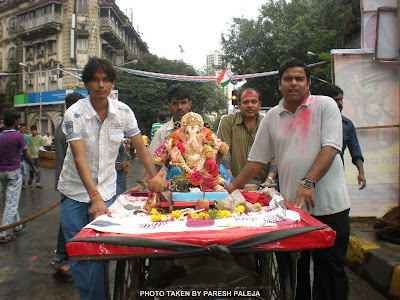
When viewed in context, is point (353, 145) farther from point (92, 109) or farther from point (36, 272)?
point (36, 272)

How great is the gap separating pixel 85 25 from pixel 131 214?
91.9ft

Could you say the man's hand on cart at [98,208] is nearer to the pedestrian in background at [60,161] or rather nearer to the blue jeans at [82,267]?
the blue jeans at [82,267]

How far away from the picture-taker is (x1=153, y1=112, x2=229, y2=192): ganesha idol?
8.04ft

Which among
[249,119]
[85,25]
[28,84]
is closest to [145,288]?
[249,119]

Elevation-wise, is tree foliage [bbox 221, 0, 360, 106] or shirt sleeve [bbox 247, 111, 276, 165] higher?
tree foliage [bbox 221, 0, 360, 106]

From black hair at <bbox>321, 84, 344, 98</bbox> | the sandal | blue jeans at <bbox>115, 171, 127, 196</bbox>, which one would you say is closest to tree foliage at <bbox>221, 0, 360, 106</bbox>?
black hair at <bbox>321, 84, 344, 98</bbox>

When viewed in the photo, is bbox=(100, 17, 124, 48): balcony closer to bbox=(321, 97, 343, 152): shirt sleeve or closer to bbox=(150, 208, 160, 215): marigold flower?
bbox=(321, 97, 343, 152): shirt sleeve

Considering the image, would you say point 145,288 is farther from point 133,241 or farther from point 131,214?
point 133,241

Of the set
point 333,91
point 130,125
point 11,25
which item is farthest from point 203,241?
point 11,25

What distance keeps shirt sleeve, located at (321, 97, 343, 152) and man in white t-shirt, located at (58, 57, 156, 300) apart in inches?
54.5

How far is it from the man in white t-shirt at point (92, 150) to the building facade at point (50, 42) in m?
24.3

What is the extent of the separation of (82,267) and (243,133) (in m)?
2.16

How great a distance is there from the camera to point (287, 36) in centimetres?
1792

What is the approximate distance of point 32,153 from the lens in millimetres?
9102
